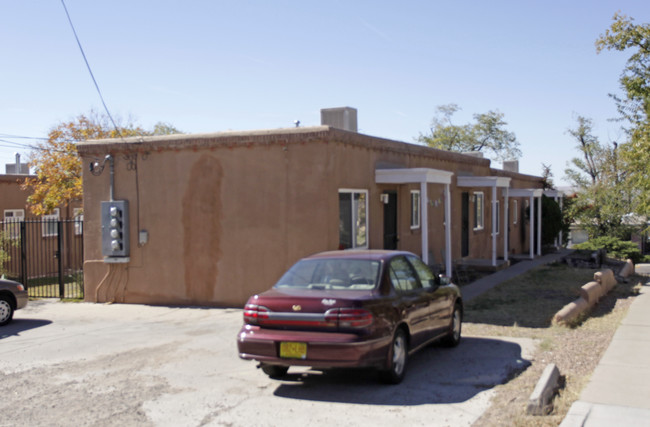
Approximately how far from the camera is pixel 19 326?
1155 cm

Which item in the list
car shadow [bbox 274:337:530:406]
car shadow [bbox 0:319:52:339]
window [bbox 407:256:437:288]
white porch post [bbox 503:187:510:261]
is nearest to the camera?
car shadow [bbox 274:337:530:406]

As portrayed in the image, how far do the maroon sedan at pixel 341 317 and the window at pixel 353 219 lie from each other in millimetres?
4579

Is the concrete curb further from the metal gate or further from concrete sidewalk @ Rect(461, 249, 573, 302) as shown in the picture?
the metal gate

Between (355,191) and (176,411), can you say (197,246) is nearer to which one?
(355,191)

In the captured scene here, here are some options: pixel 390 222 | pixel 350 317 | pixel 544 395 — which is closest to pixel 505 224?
pixel 390 222

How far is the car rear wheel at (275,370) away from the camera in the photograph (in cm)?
725

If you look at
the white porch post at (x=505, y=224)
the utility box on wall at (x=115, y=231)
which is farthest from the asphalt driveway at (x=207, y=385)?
the white porch post at (x=505, y=224)

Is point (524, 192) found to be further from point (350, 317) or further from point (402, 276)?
point (350, 317)

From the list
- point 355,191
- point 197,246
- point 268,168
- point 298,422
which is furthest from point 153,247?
point 298,422

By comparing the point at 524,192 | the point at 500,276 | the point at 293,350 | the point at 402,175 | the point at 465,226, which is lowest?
the point at 500,276

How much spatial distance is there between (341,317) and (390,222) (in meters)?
8.45

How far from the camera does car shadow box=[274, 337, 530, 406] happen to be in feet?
21.7

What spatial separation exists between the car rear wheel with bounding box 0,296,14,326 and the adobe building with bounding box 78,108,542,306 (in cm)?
234

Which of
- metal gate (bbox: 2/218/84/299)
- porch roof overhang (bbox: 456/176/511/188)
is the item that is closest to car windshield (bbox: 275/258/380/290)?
porch roof overhang (bbox: 456/176/511/188)
